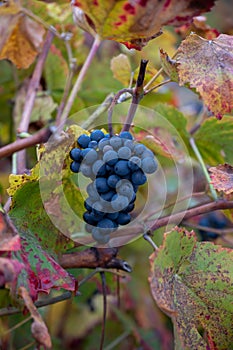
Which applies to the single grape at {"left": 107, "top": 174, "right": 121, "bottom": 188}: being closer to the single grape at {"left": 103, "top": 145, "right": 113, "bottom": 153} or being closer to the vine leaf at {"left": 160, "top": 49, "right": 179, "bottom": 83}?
the single grape at {"left": 103, "top": 145, "right": 113, "bottom": 153}

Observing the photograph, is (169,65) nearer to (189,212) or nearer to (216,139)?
(189,212)

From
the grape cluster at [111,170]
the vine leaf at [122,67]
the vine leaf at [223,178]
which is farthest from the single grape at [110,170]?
the vine leaf at [122,67]

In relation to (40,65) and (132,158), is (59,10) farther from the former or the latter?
(132,158)

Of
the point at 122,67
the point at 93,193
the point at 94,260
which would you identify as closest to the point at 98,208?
the point at 93,193

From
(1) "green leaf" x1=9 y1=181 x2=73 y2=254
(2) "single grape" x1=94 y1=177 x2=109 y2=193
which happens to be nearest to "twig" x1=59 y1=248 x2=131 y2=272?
(1) "green leaf" x1=9 y1=181 x2=73 y2=254

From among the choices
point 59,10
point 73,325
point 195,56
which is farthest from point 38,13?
point 73,325

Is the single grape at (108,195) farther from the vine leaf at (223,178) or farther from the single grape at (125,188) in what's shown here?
the vine leaf at (223,178)
